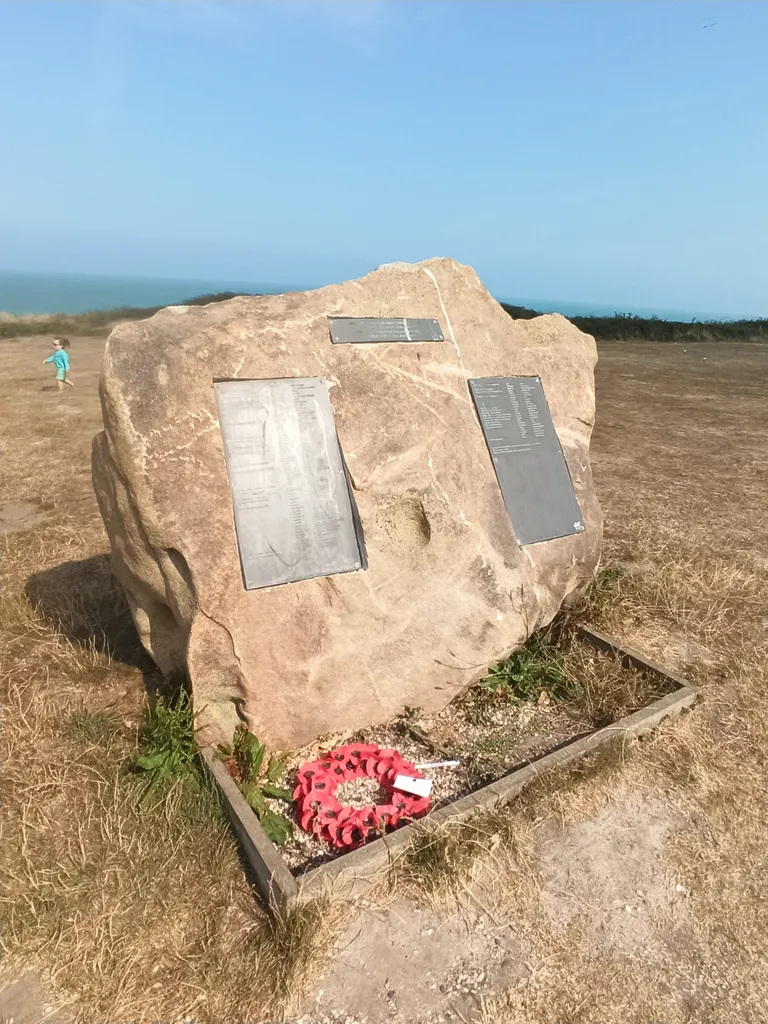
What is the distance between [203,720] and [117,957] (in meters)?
1.07

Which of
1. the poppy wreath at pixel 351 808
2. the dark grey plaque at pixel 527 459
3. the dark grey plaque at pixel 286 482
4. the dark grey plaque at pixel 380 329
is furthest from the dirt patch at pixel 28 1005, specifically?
the dark grey plaque at pixel 380 329

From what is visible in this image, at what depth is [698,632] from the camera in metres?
4.99

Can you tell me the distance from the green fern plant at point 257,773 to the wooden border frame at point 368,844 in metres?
0.09

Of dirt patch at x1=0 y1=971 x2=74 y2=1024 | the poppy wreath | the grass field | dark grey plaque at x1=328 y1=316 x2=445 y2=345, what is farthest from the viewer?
dark grey plaque at x1=328 y1=316 x2=445 y2=345

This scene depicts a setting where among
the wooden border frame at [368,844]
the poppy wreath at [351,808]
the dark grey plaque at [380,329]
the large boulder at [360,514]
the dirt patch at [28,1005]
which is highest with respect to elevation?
the dark grey plaque at [380,329]

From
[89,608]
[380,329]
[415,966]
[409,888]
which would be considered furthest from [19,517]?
[415,966]

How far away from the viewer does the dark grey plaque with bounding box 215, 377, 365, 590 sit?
Answer: 11.3 feet

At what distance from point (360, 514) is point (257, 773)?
4.63ft

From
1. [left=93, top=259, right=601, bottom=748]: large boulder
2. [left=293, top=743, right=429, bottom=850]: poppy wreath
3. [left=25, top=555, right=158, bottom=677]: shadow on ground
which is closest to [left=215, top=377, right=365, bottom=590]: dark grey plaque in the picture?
[left=93, top=259, right=601, bottom=748]: large boulder

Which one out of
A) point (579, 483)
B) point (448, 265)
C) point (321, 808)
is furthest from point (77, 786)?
point (448, 265)

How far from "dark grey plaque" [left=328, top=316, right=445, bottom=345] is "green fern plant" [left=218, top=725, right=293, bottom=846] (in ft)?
7.22

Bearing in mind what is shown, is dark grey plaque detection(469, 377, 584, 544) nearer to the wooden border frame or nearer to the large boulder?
the large boulder

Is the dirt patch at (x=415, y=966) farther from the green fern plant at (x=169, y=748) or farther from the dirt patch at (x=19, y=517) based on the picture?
the dirt patch at (x=19, y=517)

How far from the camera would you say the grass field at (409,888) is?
101 inches
